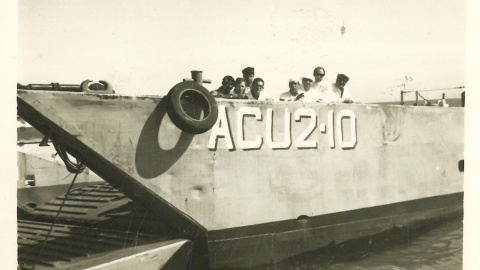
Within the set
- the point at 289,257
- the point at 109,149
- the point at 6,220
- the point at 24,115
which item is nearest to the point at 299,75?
the point at 289,257

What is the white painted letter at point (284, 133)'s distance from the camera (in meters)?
6.39

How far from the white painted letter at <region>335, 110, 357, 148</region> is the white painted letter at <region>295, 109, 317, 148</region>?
0.44 metres

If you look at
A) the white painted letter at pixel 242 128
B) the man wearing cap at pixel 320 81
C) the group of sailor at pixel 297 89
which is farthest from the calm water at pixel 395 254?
the man wearing cap at pixel 320 81

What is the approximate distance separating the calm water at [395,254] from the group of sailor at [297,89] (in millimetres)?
2100

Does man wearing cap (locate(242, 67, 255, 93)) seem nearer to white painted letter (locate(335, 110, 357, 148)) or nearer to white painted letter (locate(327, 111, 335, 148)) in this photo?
white painted letter (locate(327, 111, 335, 148))

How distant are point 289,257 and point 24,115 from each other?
359 cm

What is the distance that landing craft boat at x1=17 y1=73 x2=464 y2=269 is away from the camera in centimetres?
521

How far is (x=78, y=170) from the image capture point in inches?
216

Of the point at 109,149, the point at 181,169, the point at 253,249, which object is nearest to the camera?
the point at 109,149

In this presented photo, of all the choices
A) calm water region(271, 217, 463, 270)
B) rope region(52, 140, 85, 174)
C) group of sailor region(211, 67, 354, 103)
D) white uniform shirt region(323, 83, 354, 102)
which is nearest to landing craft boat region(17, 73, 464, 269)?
calm water region(271, 217, 463, 270)

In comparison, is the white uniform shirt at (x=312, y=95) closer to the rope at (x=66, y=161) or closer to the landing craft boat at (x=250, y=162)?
the landing craft boat at (x=250, y=162)

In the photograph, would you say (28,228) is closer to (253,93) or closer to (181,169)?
(181,169)

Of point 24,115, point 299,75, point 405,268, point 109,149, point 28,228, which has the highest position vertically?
point 299,75

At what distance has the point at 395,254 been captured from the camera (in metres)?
7.40
